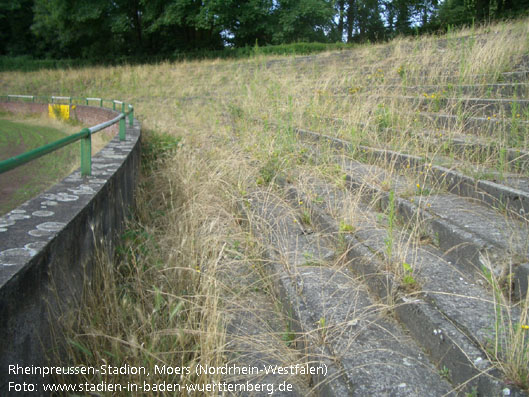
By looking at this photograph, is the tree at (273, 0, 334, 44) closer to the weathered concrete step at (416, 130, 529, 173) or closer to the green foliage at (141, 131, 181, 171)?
the green foliage at (141, 131, 181, 171)

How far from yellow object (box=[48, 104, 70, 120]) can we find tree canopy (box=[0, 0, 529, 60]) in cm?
1174

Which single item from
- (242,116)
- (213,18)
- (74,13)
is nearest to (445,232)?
(242,116)

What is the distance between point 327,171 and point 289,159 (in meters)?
0.47

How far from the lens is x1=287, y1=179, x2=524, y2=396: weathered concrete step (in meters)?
1.61

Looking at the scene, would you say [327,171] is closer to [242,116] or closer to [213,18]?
[242,116]

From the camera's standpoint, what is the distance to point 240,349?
2037 mm

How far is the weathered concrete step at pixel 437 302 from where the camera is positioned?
1.61 metres

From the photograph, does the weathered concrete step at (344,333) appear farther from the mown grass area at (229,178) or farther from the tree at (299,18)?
the tree at (299,18)

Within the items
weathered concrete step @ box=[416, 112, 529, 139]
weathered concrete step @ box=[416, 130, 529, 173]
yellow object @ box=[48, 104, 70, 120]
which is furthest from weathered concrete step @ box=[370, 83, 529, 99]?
yellow object @ box=[48, 104, 70, 120]

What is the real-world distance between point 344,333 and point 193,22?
27.0m

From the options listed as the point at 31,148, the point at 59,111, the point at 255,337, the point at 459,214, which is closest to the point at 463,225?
the point at 459,214

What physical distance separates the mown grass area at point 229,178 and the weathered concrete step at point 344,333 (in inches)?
9.6

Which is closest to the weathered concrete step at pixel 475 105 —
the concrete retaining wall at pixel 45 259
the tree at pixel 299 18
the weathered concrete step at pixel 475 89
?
the weathered concrete step at pixel 475 89

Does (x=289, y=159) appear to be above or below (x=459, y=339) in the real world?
above
